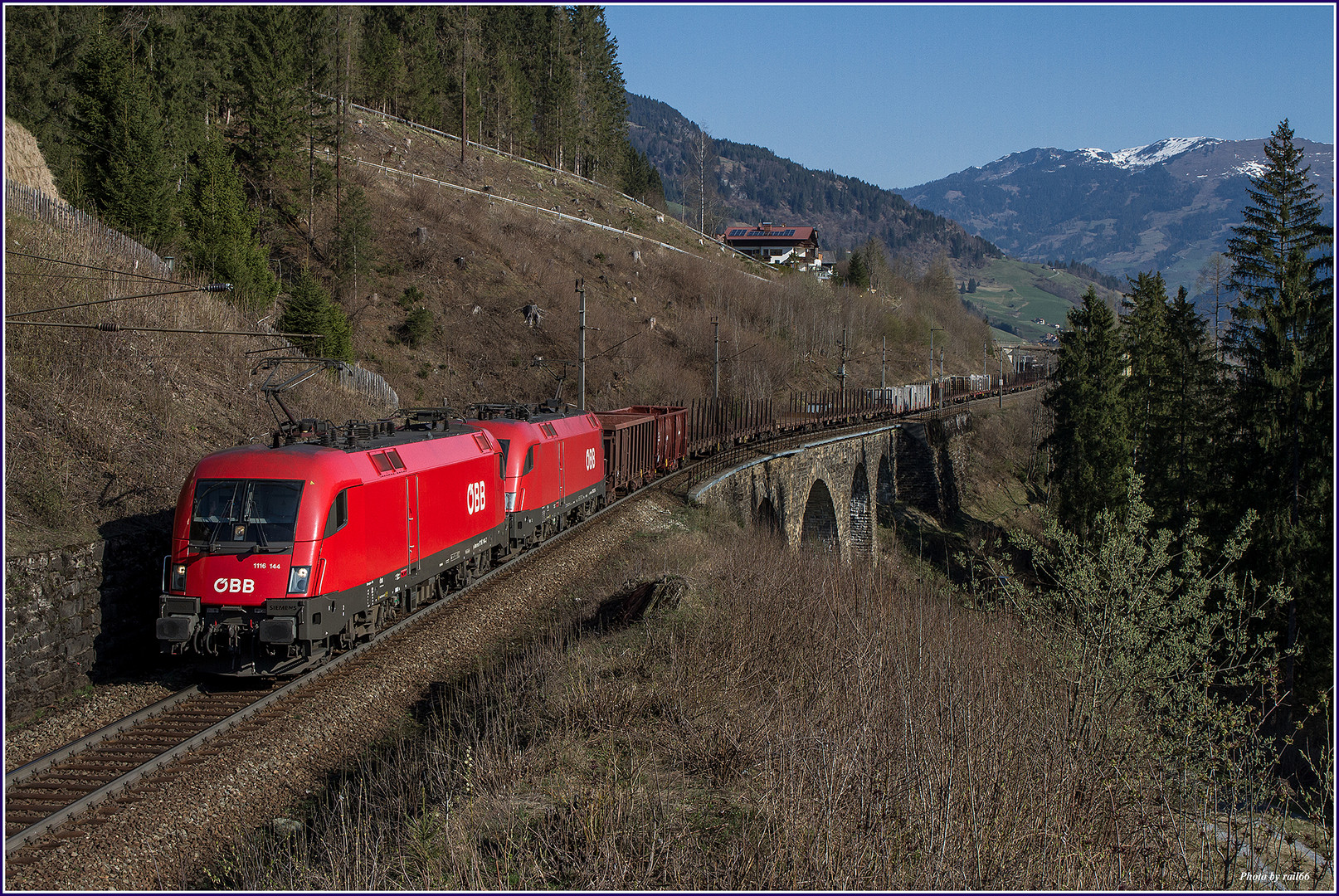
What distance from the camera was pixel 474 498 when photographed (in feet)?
53.5

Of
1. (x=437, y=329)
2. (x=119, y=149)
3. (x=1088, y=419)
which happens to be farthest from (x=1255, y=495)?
(x=437, y=329)

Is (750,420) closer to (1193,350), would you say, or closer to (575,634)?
(1193,350)

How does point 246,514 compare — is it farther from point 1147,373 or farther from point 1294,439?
point 1147,373

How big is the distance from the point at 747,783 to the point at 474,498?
970 centimetres

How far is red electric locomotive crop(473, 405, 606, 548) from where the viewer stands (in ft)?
61.6

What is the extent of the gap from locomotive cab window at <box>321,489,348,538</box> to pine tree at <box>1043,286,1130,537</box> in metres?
34.1

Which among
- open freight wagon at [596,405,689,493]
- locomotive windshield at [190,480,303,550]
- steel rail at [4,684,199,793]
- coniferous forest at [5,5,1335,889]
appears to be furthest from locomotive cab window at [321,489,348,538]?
open freight wagon at [596,405,689,493]

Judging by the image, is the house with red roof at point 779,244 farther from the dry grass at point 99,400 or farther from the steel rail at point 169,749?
the steel rail at point 169,749

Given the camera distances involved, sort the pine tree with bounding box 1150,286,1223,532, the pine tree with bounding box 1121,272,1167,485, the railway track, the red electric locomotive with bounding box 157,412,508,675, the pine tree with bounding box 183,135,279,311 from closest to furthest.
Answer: the railway track < the red electric locomotive with bounding box 157,412,508,675 < the pine tree with bounding box 1150,286,1223,532 < the pine tree with bounding box 183,135,279,311 < the pine tree with bounding box 1121,272,1167,485

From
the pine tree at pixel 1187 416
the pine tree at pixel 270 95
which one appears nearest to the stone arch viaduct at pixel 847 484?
the pine tree at pixel 1187 416

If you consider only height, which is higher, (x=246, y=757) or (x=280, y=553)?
(x=280, y=553)

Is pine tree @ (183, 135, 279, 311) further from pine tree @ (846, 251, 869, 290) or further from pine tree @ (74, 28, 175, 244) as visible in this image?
pine tree @ (846, 251, 869, 290)

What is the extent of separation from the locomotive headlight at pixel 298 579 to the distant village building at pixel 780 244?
133 metres

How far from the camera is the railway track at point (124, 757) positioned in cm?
776
